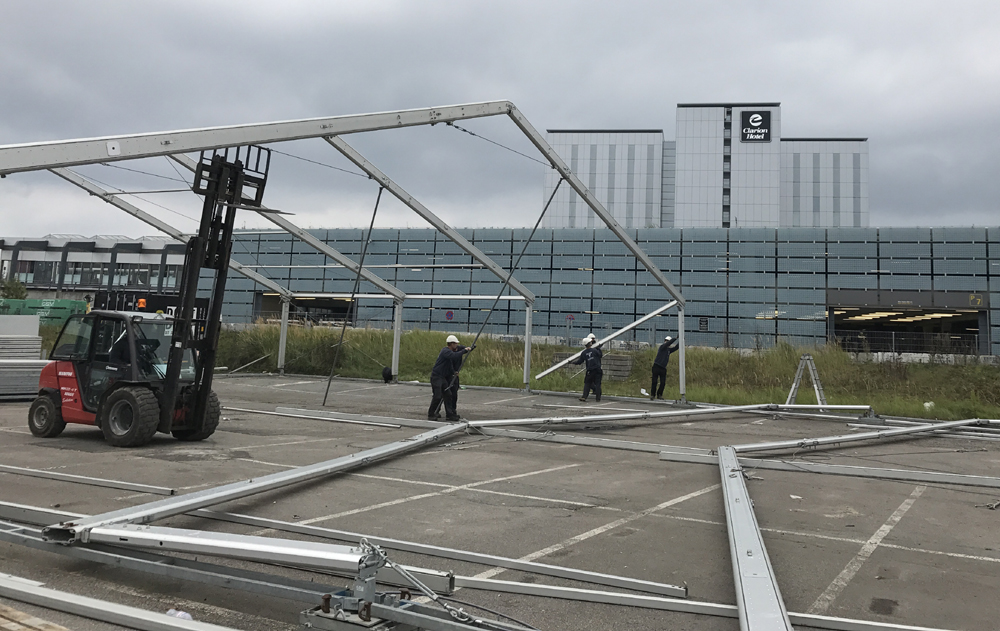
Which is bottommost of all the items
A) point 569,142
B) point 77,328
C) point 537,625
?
point 537,625

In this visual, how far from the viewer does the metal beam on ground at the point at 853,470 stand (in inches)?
348

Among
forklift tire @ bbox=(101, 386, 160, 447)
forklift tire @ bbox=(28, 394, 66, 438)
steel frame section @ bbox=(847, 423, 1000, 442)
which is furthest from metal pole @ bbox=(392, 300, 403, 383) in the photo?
steel frame section @ bbox=(847, 423, 1000, 442)

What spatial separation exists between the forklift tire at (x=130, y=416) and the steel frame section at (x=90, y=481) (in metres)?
1.83

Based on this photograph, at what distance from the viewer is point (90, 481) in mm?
7582

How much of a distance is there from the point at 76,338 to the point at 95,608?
342 inches

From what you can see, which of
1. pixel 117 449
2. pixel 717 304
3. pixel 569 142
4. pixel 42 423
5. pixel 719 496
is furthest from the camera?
pixel 569 142

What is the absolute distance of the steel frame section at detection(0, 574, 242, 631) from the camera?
12.2 feet

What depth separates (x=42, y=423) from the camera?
11203 millimetres

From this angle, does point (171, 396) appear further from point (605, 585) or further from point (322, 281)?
point (322, 281)

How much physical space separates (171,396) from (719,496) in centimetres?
762

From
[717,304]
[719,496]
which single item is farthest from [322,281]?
[719,496]

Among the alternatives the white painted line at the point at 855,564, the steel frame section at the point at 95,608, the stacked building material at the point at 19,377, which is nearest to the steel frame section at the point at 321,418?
the stacked building material at the point at 19,377

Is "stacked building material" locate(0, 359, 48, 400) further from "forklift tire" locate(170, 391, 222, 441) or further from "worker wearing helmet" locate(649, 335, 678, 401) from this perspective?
"worker wearing helmet" locate(649, 335, 678, 401)

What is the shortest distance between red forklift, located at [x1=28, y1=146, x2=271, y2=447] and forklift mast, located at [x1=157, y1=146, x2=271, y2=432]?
0.05ft
